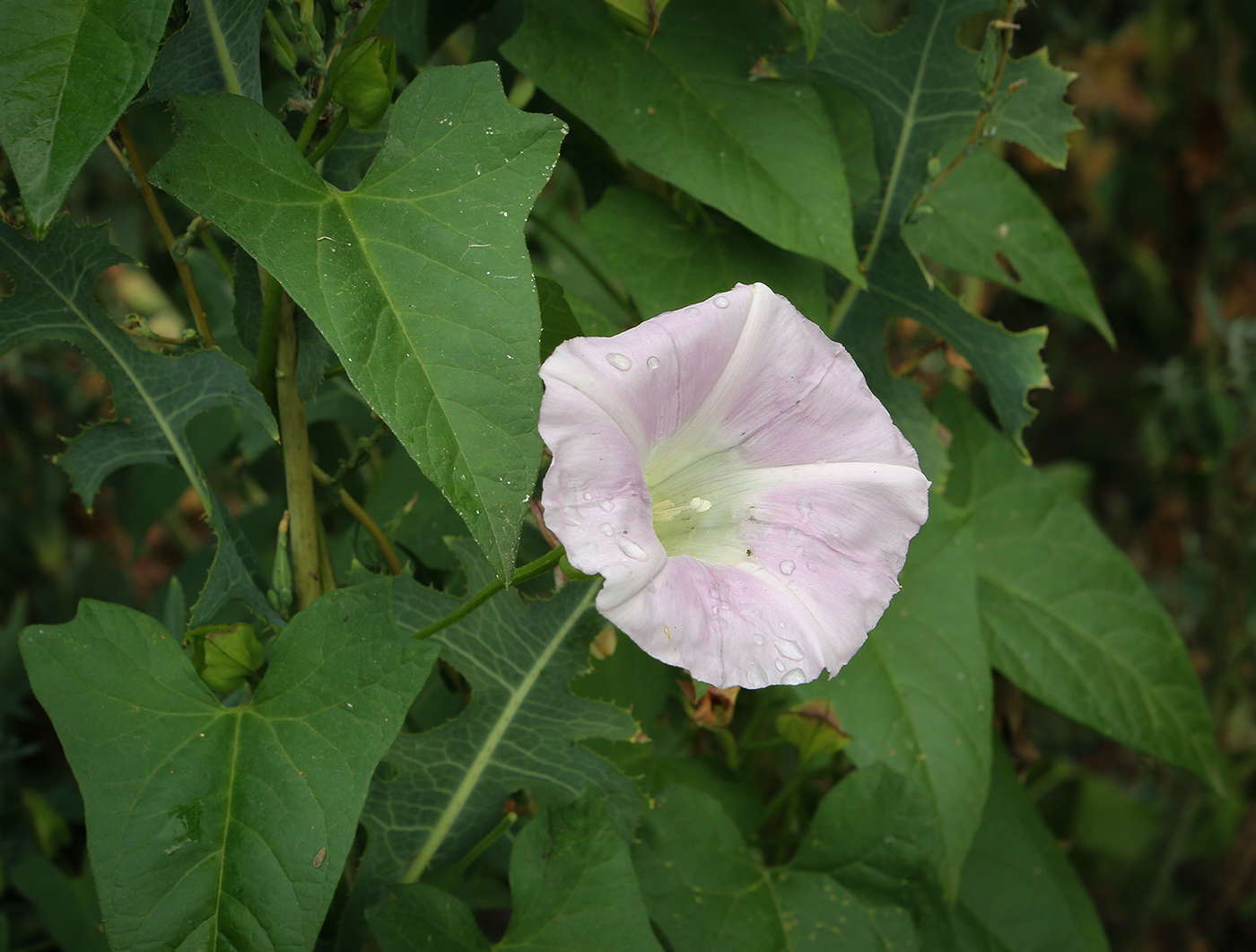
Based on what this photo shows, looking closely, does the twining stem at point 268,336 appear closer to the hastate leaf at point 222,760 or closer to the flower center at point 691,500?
the hastate leaf at point 222,760

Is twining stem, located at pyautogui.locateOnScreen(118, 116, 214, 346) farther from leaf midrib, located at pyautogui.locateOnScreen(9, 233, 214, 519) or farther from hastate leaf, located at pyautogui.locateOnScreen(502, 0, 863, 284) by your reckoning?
hastate leaf, located at pyautogui.locateOnScreen(502, 0, 863, 284)

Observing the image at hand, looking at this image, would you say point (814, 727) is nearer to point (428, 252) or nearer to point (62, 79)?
point (428, 252)

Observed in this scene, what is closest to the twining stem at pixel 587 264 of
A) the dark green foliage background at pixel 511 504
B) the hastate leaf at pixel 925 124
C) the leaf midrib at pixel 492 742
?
the dark green foliage background at pixel 511 504

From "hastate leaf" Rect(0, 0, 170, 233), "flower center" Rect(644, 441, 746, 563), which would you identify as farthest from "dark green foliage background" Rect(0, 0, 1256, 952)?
"flower center" Rect(644, 441, 746, 563)

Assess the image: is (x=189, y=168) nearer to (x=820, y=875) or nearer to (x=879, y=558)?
(x=879, y=558)

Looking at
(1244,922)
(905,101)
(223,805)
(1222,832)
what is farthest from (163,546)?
(1244,922)

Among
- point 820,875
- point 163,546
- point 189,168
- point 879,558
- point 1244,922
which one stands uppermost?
point 189,168

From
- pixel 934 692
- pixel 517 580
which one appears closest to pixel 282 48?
pixel 517 580
